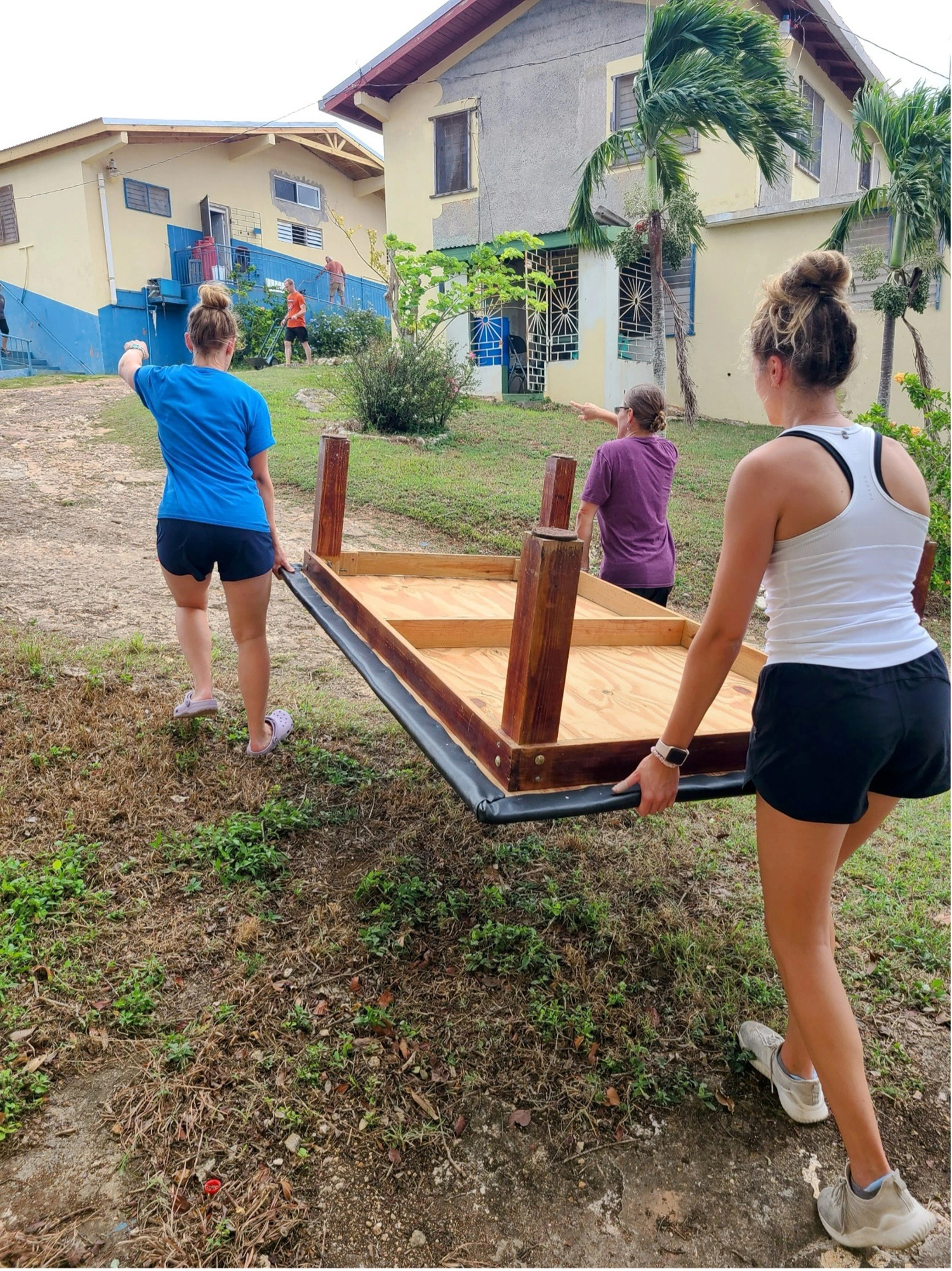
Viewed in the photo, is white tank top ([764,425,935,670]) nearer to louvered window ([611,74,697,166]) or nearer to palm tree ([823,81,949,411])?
palm tree ([823,81,949,411])

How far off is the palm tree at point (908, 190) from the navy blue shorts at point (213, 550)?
13.0m

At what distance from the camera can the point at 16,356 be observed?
1970 centimetres

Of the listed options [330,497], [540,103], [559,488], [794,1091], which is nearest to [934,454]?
[559,488]

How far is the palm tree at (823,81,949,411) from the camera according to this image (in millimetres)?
12516

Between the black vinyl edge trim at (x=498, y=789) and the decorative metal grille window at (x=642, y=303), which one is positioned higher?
the decorative metal grille window at (x=642, y=303)

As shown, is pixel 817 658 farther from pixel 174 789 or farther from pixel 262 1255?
pixel 174 789

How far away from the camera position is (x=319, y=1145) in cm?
212

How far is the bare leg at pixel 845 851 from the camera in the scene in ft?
6.48

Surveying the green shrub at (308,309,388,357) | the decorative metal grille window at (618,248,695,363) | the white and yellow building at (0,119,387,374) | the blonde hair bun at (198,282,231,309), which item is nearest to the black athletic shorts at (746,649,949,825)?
the blonde hair bun at (198,282,231,309)

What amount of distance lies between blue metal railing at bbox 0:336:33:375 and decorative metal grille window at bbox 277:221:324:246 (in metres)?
6.36

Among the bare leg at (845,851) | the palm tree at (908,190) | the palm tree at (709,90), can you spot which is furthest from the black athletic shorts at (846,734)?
the palm tree at (908,190)

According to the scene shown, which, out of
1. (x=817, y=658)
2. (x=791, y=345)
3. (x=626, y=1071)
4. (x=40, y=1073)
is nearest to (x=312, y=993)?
(x=40, y=1073)

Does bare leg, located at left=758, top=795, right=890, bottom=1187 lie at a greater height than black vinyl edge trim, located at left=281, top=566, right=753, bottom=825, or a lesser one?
lesser

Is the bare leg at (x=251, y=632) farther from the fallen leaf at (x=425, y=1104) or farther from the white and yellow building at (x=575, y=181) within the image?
the white and yellow building at (x=575, y=181)
